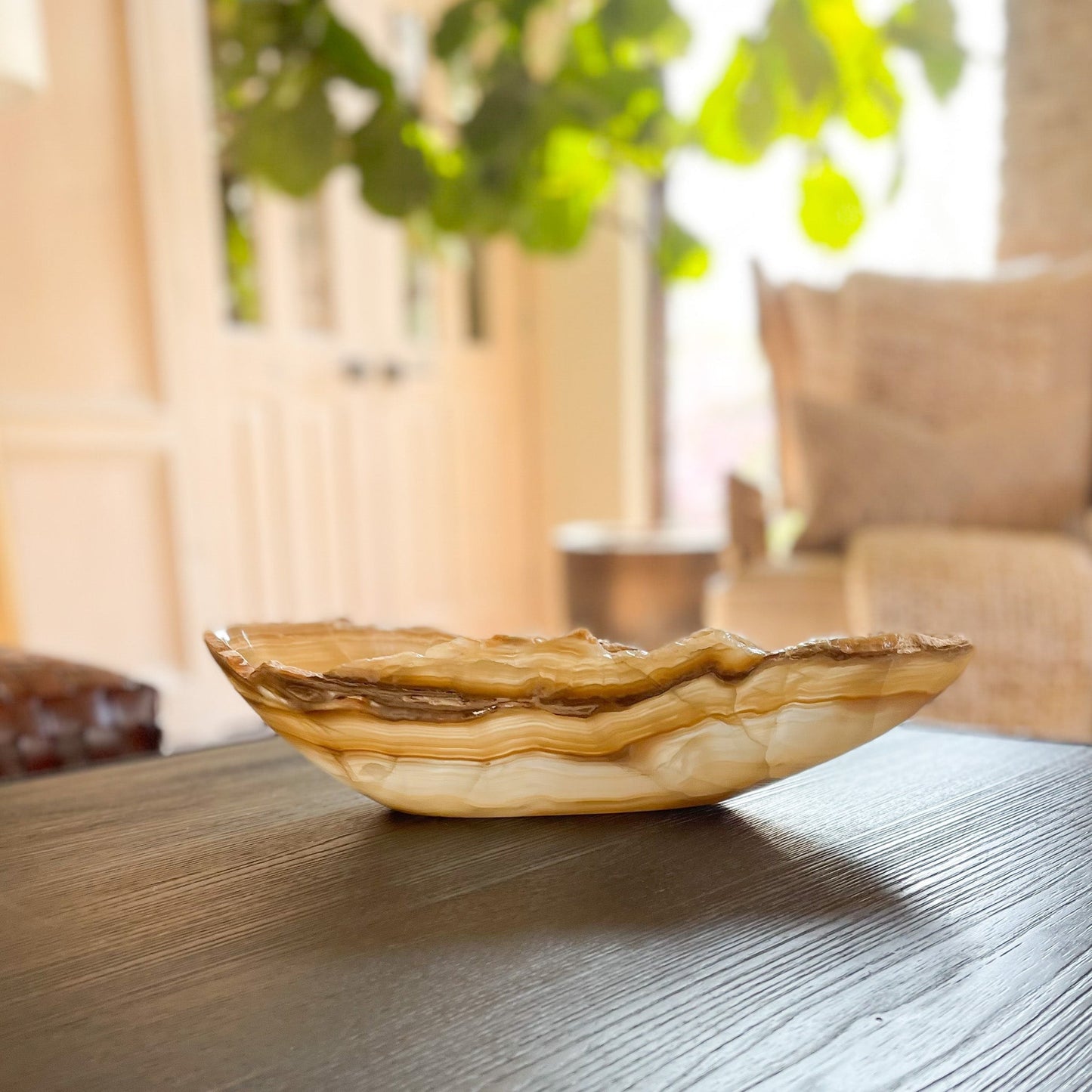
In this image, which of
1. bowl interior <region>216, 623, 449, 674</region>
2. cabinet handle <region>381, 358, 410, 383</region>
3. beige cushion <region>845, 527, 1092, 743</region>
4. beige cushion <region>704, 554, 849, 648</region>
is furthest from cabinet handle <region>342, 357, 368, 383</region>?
bowl interior <region>216, 623, 449, 674</region>

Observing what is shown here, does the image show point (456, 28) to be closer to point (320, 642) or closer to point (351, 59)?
point (351, 59)

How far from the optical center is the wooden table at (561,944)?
0.28 metres

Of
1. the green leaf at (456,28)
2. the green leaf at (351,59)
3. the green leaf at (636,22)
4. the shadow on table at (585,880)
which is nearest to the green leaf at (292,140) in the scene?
the green leaf at (351,59)

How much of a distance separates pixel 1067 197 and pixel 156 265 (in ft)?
6.74

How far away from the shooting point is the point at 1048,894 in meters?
0.37

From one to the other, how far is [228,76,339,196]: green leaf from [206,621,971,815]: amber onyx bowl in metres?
1.46

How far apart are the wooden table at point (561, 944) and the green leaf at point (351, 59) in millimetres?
1536

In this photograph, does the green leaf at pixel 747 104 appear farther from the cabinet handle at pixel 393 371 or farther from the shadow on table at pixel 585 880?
the shadow on table at pixel 585 880

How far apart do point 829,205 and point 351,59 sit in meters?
0.89

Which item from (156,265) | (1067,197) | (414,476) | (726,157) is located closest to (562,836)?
(726,157)

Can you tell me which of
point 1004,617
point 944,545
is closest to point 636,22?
point 944,545

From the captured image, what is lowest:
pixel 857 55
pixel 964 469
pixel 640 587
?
pixel 640 587

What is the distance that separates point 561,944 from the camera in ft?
1.12

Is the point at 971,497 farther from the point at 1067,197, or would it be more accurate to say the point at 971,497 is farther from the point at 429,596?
the point at 429,596
